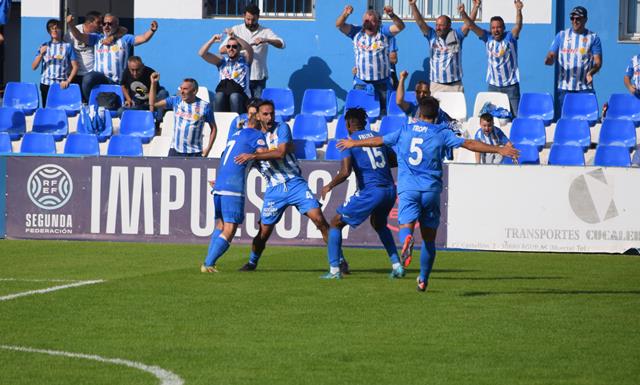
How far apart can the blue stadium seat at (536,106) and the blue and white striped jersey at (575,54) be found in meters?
0.41

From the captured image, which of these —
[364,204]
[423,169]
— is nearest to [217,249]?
[364,204]

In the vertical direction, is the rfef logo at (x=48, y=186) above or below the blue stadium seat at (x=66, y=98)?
below

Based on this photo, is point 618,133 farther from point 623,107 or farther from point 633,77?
point 633,77

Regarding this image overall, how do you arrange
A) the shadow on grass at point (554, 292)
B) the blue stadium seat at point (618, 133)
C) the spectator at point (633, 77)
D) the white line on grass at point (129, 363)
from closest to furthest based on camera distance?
the white line on grass at point (129, 363) < the shadow on grass at point (554, 292) < the blue stadium seat at point (618, 133) < the spectator at point (633, 77)

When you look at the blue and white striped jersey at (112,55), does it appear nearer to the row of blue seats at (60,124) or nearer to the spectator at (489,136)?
the row of blue seats at (60,124)

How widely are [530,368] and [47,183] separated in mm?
11476

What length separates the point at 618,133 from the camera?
66.6 ft

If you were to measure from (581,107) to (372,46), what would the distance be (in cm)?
358

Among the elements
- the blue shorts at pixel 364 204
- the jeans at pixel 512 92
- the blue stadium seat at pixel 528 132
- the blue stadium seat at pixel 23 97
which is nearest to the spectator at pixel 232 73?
the blue stadium seat at pixel 23 97

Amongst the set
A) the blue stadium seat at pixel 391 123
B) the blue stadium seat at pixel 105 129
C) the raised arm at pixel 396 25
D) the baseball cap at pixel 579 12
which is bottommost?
the blue stadium seat at pixel 105 129

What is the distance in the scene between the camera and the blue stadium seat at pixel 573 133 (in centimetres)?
2044

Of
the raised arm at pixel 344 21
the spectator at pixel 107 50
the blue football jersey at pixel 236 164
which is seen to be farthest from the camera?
the spectator at pixel 107 50

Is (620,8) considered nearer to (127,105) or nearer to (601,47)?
(601,47)

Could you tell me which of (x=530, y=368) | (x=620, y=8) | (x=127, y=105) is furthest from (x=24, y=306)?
(x=620, y=8)
